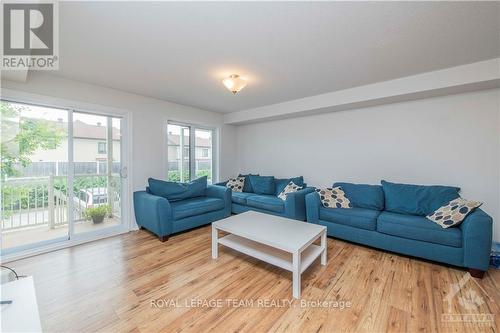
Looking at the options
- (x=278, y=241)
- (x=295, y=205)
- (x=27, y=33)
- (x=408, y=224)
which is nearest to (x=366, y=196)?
(x=408, y=224)

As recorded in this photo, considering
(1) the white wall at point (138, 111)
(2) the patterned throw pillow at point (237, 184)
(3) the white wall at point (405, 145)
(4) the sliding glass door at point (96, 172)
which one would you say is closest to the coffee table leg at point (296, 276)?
(3) the white wall at point (405, 145)

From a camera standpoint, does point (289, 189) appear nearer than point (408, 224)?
No

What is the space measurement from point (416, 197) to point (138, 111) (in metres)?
4.48

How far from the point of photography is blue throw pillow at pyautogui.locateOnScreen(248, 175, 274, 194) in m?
4.23

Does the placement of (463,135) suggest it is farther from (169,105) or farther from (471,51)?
(169,105)

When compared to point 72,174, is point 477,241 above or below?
below

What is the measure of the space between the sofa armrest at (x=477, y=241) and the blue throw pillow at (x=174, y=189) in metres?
3.67

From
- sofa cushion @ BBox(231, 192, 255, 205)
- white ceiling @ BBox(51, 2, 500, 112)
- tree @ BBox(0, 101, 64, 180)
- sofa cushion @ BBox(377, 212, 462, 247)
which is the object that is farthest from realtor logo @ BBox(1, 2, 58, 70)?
sofa cushion @ BBox(377, 212, 462, 247)

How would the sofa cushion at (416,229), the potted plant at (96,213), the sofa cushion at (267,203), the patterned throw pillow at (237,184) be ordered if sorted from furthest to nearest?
the patterned throw pillow at (237,184), the sofa cushion at (267,203), the potted plant at (96,213), the sofa cushion at (416,229)

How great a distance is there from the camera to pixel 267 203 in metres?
3.69

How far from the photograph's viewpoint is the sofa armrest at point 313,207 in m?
3.13

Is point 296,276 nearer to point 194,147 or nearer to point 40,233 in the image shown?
point 194,147

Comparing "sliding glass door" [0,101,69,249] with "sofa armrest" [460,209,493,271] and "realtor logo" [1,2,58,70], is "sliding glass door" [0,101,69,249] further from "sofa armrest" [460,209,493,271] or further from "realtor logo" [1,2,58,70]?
"sofa armrest" [460,209,493,271]

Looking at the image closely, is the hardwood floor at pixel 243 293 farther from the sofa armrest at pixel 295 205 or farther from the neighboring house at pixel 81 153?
the neighboring house at pixel 81 153
